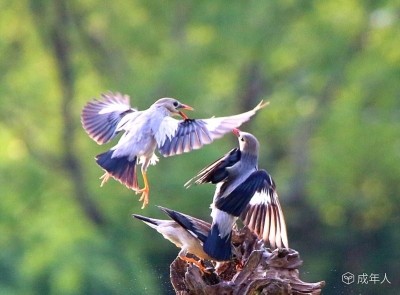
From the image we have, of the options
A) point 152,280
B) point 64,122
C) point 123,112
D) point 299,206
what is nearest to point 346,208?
point 299,206

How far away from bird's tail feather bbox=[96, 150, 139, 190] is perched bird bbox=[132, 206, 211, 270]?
0.40 metres

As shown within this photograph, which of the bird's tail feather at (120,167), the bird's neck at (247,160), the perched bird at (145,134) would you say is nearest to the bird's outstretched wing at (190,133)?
the perched bird at (145,134)

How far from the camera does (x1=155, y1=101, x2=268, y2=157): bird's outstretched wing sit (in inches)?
176

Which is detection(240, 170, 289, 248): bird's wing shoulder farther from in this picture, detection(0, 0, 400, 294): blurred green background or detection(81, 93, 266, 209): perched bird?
detection(0, 0, 400, 294): blurred green background

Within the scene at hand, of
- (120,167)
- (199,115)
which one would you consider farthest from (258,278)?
(199,115)

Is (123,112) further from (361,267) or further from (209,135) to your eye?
(361,267)

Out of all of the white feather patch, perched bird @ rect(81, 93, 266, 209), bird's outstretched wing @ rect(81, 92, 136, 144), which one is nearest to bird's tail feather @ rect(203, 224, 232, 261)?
perched bird @ rect(81, 93, 266, 209)

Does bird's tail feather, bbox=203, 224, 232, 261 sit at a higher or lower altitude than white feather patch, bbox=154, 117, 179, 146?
lower

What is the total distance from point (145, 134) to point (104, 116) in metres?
0.42

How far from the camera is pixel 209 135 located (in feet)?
14.8

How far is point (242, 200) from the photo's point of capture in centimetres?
399

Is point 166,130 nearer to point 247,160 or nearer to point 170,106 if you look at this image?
point 170,106

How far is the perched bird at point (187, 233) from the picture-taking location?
13.0 ft

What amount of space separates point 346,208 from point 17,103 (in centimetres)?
383
